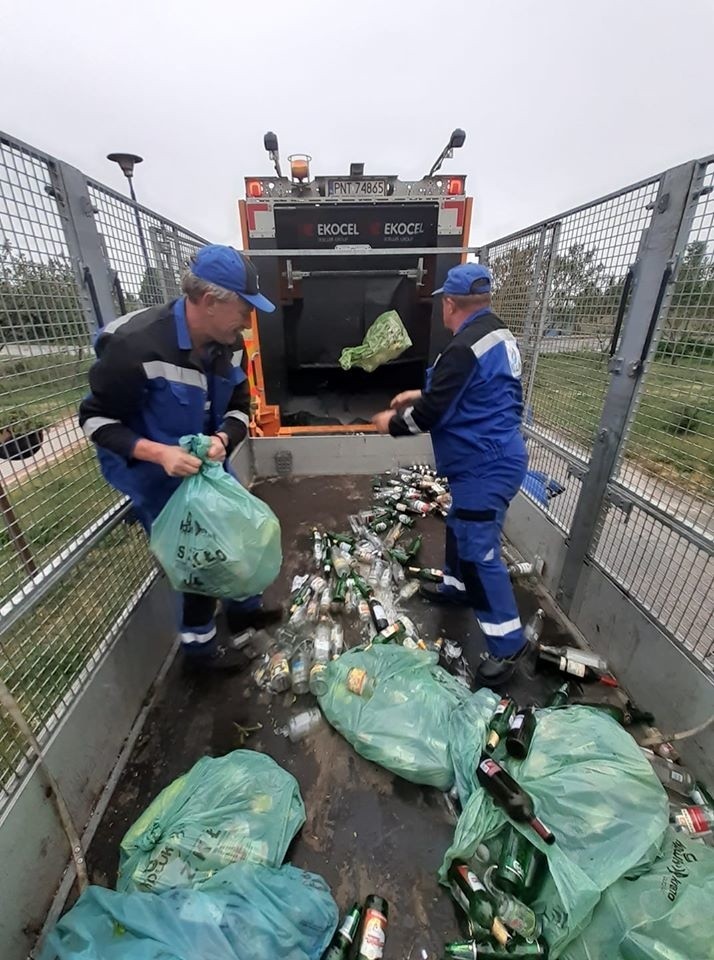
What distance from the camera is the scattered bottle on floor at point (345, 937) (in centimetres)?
130

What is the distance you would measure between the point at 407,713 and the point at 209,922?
3.10ft

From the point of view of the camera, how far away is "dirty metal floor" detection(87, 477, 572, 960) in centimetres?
148

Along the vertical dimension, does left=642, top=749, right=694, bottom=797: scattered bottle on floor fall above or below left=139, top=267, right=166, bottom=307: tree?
below

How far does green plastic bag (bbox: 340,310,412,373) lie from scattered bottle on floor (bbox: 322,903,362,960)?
4117 mm

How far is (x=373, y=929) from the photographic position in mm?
1342

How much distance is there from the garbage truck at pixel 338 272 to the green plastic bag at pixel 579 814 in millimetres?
3686

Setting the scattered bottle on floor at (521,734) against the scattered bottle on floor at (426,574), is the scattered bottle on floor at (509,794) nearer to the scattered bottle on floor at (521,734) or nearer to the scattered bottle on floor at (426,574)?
the scattered bottle on floor at (521,734)

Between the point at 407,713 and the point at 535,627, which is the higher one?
the point at 407,713

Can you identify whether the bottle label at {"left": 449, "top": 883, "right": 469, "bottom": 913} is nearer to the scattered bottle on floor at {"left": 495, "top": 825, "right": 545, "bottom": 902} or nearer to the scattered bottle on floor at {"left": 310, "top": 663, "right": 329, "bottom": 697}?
the scattered bottle on floor at {"left": 495, "top": 825, "right": 545, "bottom": 902}

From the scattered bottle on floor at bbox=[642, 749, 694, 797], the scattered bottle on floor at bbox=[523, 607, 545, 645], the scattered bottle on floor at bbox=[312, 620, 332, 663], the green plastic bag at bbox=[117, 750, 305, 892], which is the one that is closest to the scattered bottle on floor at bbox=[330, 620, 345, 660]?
the scattered bottle on floor at bbox=[312, 620, 332, 663]

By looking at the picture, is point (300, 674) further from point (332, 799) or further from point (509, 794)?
point (509, 794)

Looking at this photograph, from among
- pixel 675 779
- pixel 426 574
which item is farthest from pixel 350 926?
pixel 426 574

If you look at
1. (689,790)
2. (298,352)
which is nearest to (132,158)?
(298,352)

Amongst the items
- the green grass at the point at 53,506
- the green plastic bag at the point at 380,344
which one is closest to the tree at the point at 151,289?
the green grass at the point at 53,506
